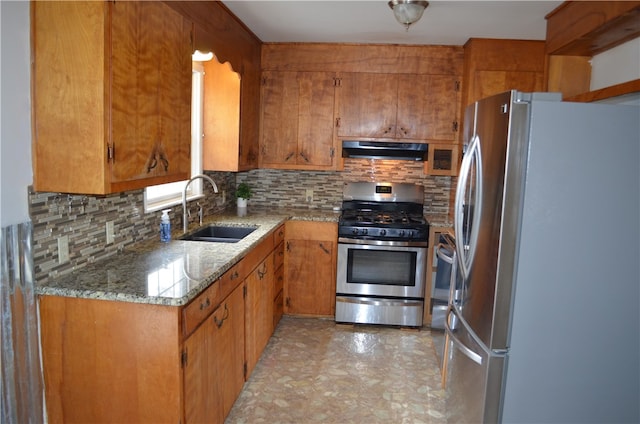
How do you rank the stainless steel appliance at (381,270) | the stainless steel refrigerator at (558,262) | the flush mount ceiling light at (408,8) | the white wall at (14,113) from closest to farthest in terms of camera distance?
the white wall at (14,113) < the stainless steel refrigerator at (558,262) < the flush mount ceiling light at (408,8) < the stainless steel appliance at (381,270)

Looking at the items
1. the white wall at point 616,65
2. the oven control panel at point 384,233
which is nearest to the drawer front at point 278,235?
the oven control panel at point 384,233

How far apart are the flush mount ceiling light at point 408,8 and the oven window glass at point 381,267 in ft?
6.12

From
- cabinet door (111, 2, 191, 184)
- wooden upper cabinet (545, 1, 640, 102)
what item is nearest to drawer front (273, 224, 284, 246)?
cabinet door (111, 2, 191, 184)

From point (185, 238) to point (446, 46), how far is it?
8.79ft

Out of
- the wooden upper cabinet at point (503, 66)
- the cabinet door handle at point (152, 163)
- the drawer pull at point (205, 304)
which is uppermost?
the wooden upper cabinet at point (503, 66)

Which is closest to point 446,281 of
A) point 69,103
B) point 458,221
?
point 458,221

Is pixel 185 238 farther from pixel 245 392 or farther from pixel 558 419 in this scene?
pixel 558 419

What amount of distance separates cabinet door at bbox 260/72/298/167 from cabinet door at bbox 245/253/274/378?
3.66 ft

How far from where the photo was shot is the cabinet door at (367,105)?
4035 mm

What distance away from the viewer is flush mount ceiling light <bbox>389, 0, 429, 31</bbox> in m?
2.69

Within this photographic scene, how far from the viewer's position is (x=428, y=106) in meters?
4.03

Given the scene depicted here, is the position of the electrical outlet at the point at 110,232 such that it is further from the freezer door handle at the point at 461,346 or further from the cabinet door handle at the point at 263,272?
the freezer door handle at the point at 461,346

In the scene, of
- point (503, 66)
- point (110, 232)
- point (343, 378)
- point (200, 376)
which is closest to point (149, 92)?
point (110, 232)

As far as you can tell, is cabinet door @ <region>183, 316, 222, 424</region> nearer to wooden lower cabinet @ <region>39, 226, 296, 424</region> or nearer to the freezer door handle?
wooden lower cabinet @ <region>39, 226, 296, 424</region>
